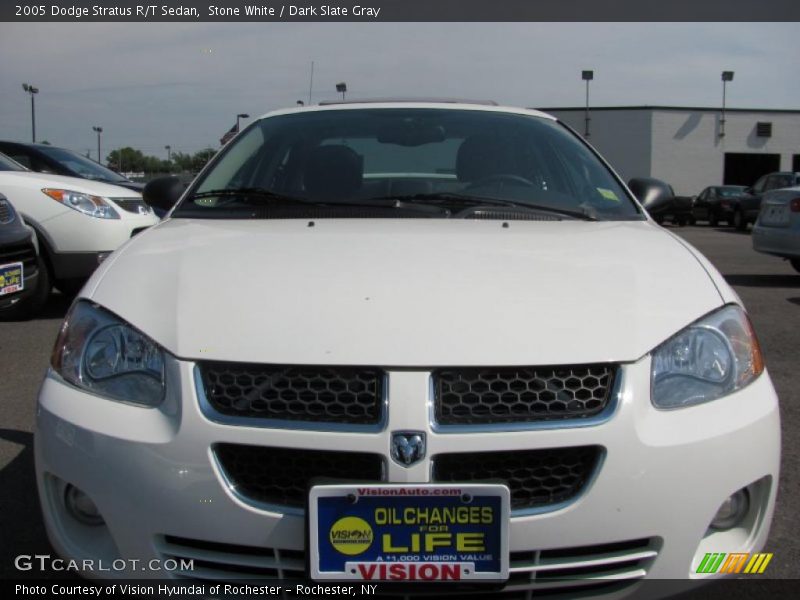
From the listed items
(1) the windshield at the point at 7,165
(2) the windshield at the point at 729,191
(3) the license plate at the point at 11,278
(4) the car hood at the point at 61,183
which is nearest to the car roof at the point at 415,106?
(3) the license plate at the point at 11,278

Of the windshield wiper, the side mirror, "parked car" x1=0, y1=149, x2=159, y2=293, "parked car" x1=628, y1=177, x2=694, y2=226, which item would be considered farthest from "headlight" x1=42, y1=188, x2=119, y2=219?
"parked car" x1=628, y1=177, x2=694, y2=226

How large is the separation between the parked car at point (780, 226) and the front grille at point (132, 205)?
23.4ft

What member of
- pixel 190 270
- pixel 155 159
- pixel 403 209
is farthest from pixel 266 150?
pixel 155 159

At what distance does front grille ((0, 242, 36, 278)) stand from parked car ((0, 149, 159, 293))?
1.08 m

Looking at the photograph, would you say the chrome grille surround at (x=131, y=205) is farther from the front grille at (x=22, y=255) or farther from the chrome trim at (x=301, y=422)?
the chrome trim at (x=301, y=422)

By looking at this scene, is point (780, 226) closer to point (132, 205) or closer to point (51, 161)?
point (132, 205)

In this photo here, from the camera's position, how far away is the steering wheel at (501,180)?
3154 mm

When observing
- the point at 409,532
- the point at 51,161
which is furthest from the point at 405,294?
the point at 51,161

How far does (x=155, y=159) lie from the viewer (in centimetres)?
7950

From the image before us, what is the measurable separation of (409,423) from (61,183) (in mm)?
6069

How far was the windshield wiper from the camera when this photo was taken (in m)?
2.90

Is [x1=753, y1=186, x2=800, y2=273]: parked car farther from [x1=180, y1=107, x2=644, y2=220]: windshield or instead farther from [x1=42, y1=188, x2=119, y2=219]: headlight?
[x1=42, y1=188, x2=119, y2=219]: headlight

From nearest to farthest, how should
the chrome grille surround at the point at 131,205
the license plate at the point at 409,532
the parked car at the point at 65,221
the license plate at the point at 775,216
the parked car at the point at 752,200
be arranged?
the license plate at the point at 409,532, the parked car at the point at 65,221, the chrome grille surround at the point at 131,205, the license plate at the point at 775,216, the parked car at the point at 752,200

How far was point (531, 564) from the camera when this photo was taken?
1809mm
